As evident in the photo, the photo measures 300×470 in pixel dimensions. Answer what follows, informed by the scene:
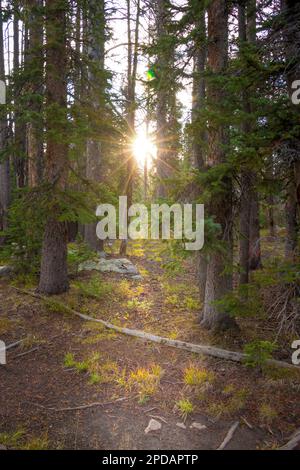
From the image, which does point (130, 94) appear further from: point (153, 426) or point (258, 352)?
point (153, 426)

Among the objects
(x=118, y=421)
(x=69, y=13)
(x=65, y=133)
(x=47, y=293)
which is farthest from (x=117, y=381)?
(x=69, y=13)

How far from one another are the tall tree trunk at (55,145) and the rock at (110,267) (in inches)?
94.7

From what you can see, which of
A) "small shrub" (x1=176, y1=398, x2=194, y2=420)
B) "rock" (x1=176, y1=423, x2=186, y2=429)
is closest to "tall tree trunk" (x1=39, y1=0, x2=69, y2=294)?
"small shrub" (x1=176, y1=398, x2=194, y2=420)

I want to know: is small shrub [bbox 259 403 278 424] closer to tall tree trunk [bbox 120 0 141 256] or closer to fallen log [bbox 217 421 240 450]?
fallen log [bbox 217 421 240 450]

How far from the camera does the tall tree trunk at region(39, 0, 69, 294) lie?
8.18m

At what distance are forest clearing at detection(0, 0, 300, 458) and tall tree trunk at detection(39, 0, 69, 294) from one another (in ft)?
0.13

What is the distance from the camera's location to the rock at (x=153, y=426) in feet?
15.8

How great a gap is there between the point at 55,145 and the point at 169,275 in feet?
15.6

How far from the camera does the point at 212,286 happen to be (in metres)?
7.29

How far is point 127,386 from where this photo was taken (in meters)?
5.82

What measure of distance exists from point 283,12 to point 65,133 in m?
5.24

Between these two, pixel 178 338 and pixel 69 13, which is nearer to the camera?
pixel 178 338

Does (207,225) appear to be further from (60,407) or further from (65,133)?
(65,133)

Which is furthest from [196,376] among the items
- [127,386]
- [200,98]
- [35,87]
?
[35,87]
